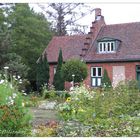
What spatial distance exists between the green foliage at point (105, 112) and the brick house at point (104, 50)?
1549cm

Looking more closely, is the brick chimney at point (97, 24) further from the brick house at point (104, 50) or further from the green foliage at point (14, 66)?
the green foliage at point (14, 66)

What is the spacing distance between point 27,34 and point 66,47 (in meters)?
4.14

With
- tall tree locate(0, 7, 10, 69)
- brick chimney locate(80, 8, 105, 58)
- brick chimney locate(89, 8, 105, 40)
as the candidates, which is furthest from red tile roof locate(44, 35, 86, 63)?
tall tree locate(0, 7, 10, 69)

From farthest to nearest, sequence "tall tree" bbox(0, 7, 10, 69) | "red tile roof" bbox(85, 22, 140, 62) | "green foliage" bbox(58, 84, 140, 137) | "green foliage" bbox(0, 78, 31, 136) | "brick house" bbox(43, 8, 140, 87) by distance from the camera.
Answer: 1. "red tile roof" bbox(85, 22, 140, 62)
2. "brick house" bbox(43, 8, 140, 87)
3. "tall tree" bbox(0, 7, 10, 69)
4. "green foliage" bbox(58, 84, 140, 137)
5. "green foliage" bbox(0, 78, 31, 136)

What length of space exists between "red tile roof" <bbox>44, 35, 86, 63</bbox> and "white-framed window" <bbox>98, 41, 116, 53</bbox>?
1.86 meters

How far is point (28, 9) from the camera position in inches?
1435

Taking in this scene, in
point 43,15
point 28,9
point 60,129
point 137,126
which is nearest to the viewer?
point 60,129

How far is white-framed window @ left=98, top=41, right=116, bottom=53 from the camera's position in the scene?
1177 inches

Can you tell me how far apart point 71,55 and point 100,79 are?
11.5 ft

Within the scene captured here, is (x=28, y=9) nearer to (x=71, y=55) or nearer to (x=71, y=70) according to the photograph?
(x=71, y=55)

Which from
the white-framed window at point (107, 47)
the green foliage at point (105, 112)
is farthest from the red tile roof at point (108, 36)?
the green foliage at point (105, 112)

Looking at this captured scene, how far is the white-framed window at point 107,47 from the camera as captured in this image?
98.1ft

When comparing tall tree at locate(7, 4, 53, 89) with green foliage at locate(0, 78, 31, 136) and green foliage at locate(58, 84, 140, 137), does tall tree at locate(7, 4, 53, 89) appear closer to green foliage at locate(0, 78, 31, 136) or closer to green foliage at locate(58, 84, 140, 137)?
green foliage at locate(58, 84, 140, 137)

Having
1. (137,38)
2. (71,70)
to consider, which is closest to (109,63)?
(137,38)
